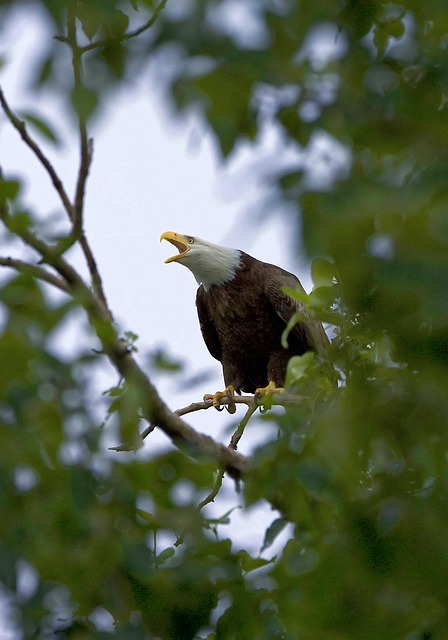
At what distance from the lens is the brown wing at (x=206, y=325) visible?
7.45 m

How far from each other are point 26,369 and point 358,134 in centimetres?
60

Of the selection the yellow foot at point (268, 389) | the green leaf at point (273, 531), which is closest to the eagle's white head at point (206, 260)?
the yellow foot at point (268, 389)

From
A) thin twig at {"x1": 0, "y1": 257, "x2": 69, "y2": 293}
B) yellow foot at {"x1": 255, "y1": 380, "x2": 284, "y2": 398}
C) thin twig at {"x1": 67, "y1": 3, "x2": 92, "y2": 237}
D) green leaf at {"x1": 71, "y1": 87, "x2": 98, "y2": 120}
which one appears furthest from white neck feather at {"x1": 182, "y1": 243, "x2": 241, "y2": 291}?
green leaf at {"x1": 71, "y1": 87, "x2": 98, "y2": 120}

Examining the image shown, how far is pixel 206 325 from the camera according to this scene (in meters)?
7.52

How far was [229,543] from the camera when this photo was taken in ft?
6.50

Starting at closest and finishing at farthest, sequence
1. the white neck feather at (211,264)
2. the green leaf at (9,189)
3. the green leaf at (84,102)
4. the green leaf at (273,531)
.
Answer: the green leaf at (84,102), the green leaf at (9,189), the green leaf at (273,531), the white neck feather at (211,264)

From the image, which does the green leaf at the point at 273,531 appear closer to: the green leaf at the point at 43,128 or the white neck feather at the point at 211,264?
the green leaf at the point at 43,128

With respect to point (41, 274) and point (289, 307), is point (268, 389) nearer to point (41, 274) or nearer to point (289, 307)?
point (289, 307)

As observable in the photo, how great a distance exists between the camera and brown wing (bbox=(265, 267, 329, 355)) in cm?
645

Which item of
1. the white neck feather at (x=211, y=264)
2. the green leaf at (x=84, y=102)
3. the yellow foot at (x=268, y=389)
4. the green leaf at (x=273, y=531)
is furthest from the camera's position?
the white neck feather at (x=211, y=264)

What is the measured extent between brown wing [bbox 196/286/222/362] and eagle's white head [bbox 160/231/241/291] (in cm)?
11

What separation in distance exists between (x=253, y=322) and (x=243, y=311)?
11 centimetres

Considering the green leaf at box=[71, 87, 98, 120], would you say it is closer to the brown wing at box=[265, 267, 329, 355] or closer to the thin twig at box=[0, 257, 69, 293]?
the thin twig at box=[0, 257, 69, 293]

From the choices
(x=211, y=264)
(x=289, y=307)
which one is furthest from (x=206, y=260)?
(x=289, y=307)
